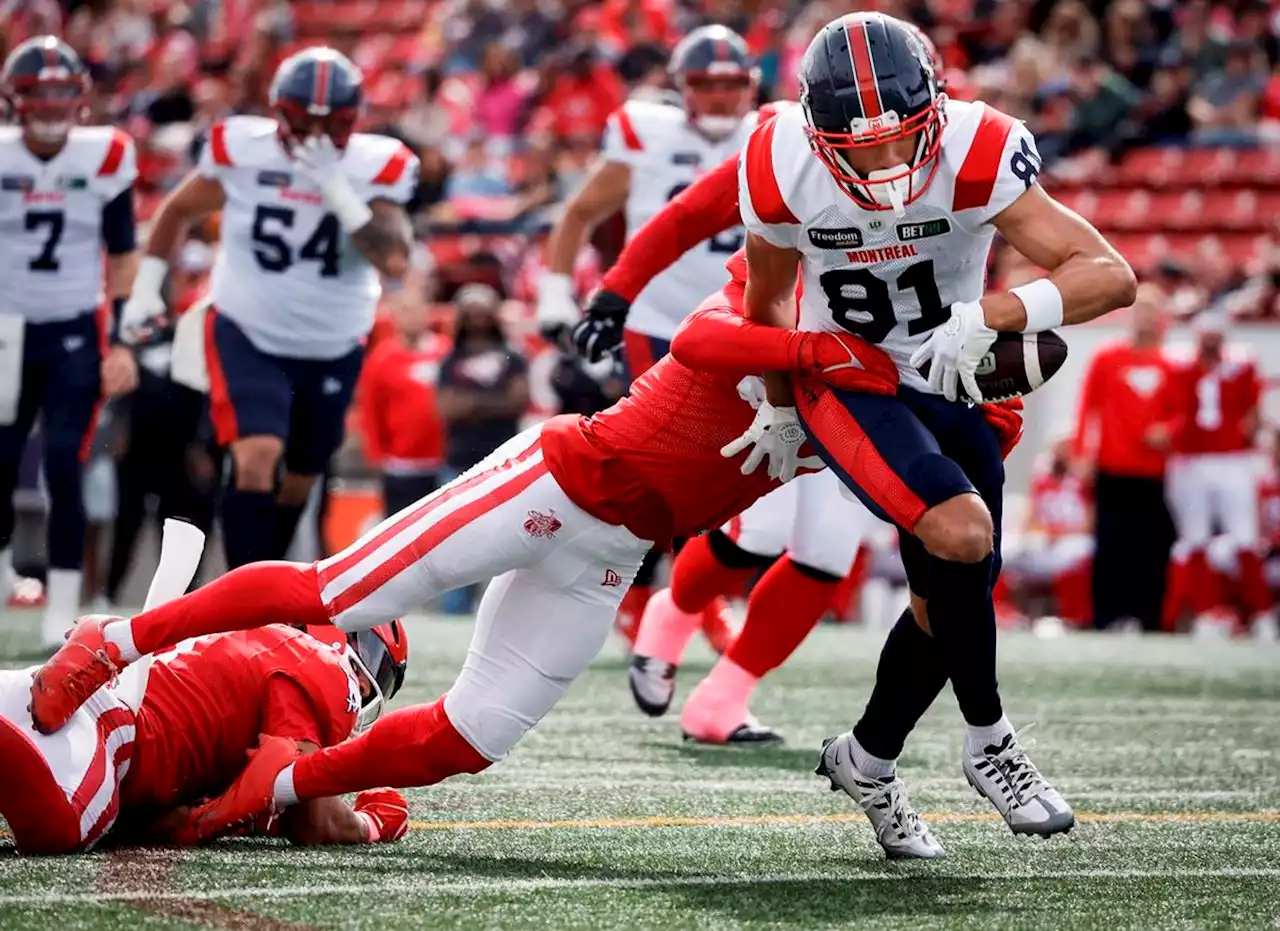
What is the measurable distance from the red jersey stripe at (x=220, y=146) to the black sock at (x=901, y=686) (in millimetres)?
3447

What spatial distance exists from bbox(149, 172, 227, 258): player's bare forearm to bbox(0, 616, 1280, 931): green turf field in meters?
1.98

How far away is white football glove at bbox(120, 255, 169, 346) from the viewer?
21.1ft

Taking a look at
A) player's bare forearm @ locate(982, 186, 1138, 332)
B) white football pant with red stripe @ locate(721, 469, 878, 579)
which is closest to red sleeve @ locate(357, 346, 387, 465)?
white football pant with red stripe @ locate(721, 469, 878, 579)

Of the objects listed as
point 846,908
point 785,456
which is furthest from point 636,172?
point 846,908

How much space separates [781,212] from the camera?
3.36 meters

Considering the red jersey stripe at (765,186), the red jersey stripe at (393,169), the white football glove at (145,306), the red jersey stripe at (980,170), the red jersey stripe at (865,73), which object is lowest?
the white football glove at (145,306)

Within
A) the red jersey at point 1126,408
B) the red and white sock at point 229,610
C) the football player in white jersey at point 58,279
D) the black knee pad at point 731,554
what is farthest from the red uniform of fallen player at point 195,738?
the red jersey at point 1126,408

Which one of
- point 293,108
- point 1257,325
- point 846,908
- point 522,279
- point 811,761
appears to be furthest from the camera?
point 522,279

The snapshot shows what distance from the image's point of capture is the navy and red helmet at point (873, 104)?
10.5 ft

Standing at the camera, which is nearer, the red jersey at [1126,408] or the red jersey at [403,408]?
the red jersey at [1126,408]

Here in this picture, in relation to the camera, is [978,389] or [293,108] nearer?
[978,389]

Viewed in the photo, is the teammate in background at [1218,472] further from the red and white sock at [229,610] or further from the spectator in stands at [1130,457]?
the red and white sock at [229,610]

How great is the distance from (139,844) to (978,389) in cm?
157

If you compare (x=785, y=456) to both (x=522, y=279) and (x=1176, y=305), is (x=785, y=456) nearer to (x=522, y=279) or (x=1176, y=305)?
(x=1176, y=305)
